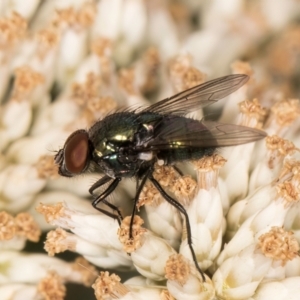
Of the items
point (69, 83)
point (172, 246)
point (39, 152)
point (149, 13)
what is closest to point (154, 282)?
point (172, 246)

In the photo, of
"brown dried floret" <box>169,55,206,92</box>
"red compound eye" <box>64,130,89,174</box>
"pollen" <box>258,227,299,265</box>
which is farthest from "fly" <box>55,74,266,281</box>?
"brown dried floret" <box>169,55,206,92</box>

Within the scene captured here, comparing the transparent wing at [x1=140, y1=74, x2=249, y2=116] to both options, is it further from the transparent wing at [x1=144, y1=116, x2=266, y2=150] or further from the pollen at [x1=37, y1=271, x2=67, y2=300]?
the pollen at [x1=37, y1=271, x2=67, y2=300]

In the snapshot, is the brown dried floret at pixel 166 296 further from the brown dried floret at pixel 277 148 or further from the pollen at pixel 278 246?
the brown dried floret at pixel 277 148

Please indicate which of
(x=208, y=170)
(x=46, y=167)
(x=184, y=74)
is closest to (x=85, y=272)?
(x=46, y=167)

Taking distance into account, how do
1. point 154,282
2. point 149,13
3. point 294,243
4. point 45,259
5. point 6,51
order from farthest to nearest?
point 149,13 → point 6,51 → point 45,259 → point 154,282 → point 294,243

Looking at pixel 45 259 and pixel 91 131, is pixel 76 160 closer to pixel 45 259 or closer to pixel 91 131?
pixel 91 131

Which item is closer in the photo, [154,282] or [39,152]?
[154,282]
